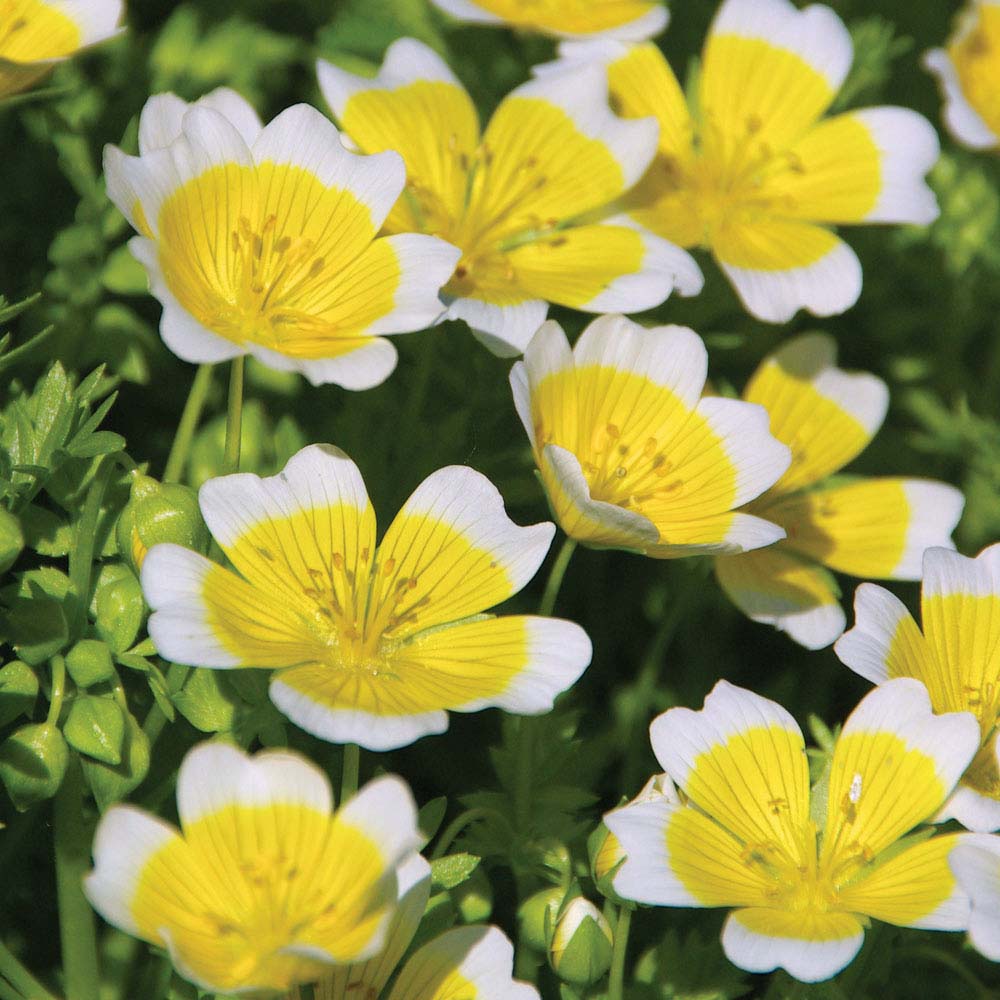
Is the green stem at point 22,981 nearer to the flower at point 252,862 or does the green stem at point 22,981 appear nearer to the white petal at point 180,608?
the flower at point 252,862

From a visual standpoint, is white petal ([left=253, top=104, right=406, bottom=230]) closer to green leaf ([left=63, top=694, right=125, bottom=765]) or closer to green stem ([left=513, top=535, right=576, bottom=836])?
green stem ([left=513, top=535, right=576, bottom=836])

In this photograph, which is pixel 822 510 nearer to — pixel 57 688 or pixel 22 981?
pixel 57 688

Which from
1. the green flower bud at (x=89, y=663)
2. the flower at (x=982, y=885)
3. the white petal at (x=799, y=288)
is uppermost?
the green flower bud at (x=89, y=663)

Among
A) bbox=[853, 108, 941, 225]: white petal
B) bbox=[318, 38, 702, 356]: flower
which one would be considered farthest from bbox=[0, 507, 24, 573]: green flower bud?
bbox=[853, 108, 941, 225]: white petal

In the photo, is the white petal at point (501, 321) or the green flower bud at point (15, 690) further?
the white petal at point (501, 321)

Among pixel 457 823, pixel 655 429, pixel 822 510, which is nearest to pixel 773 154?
pixel 822 510

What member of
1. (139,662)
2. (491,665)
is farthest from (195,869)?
(491,665)

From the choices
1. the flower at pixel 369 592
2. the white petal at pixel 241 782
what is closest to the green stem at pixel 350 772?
the flower at pixel 369 592
